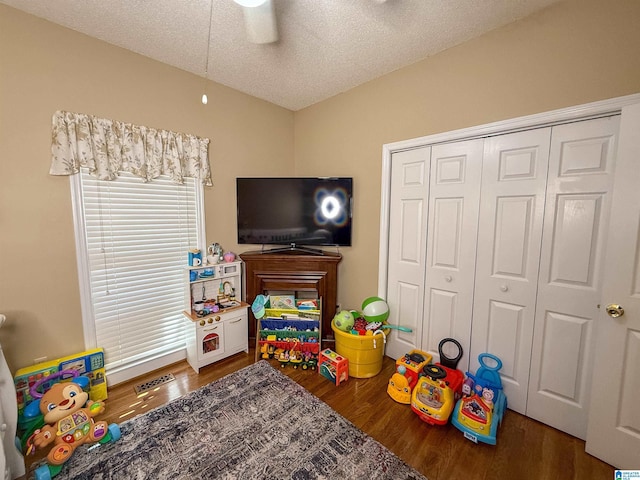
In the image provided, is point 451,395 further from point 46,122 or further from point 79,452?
point 46,122

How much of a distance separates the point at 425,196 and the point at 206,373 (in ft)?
8.29

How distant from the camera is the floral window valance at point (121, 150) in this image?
1.74 meters

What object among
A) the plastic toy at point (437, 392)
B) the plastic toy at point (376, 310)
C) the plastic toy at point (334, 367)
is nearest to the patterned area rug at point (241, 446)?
the plastic toy at point (334, 367)

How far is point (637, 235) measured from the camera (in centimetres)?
132

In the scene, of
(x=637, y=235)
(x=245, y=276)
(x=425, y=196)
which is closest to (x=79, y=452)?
(x=245, y=276)

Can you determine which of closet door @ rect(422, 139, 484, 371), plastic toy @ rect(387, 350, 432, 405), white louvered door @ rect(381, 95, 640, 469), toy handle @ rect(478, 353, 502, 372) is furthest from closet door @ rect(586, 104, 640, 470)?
plastic toy @ rect(387, 350, 432, 405)

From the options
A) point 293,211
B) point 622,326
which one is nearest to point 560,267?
point 622,326

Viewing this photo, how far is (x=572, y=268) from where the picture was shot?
5.18 feet

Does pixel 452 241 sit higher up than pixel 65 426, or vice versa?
pixel 452 241

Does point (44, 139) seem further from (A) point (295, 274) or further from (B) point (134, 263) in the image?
(A) point (295, 274)

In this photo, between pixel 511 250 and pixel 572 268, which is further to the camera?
pixel 511 250

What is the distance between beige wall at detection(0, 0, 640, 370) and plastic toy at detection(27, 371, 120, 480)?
0.39 metres

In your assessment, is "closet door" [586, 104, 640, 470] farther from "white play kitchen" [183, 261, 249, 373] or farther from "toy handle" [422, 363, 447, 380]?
"white play kitchen" [183, 261, 249, 373]

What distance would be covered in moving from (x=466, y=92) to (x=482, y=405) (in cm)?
222
